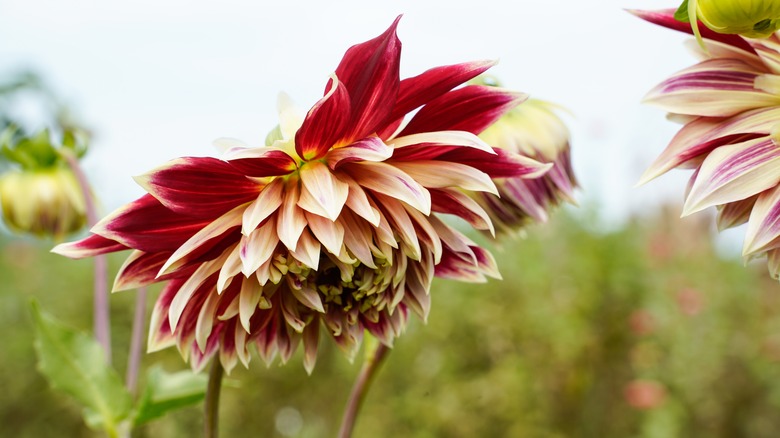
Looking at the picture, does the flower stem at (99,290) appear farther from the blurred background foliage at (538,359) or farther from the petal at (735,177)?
the blurred background foliage at (538,359)

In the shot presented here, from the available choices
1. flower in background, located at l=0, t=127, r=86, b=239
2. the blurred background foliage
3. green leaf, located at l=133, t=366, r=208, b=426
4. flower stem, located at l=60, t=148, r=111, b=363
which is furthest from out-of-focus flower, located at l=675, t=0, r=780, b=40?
the blurred background foliage

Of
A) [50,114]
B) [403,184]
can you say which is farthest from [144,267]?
[50,114]

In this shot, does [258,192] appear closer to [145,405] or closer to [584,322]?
[145,405]

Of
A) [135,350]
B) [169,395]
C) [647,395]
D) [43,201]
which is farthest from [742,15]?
[647,395]

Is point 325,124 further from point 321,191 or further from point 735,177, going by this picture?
point 735,177

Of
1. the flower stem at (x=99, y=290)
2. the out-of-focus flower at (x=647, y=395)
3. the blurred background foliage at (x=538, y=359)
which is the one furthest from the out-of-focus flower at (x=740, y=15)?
the out-of-focus flower at (x=647, y=395)
